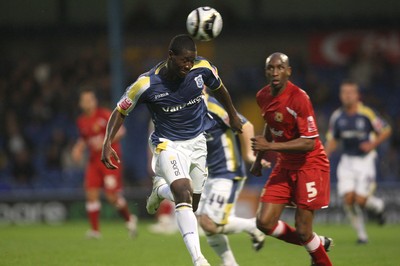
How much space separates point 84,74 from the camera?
78.4 feet

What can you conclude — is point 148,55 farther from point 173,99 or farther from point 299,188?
point 299,188

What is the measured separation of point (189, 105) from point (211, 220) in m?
1.63

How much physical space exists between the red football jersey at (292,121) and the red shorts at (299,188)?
0.08 m

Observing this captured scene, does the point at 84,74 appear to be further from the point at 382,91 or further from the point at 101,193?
the point at 382,91

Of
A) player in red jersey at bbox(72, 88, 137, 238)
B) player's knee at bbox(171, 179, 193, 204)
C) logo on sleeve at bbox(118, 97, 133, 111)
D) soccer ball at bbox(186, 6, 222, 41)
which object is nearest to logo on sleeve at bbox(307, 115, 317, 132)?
player's knee at bbox(171, 179, 193, 204)

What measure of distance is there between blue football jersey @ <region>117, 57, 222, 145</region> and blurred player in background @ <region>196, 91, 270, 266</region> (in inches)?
46.4

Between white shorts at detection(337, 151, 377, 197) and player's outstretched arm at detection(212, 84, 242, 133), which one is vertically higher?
player's outstretched arm at detection(212, 84, 242, 133)

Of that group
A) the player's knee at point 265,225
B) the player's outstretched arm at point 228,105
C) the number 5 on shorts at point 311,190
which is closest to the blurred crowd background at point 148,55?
the player's outstretched arm at point 228,105

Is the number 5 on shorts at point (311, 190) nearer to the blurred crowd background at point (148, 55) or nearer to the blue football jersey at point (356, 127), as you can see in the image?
the blue football jersey at point (356, 127)

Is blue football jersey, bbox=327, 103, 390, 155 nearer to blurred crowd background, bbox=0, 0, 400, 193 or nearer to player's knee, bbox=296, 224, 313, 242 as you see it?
player's knee, bbox=296, 224, 313, 242

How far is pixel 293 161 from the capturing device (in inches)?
347

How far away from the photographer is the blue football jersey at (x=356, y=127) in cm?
1405

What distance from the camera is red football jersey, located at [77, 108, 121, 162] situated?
15047mm

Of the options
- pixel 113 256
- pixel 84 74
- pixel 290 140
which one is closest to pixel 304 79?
pixel 84 74
